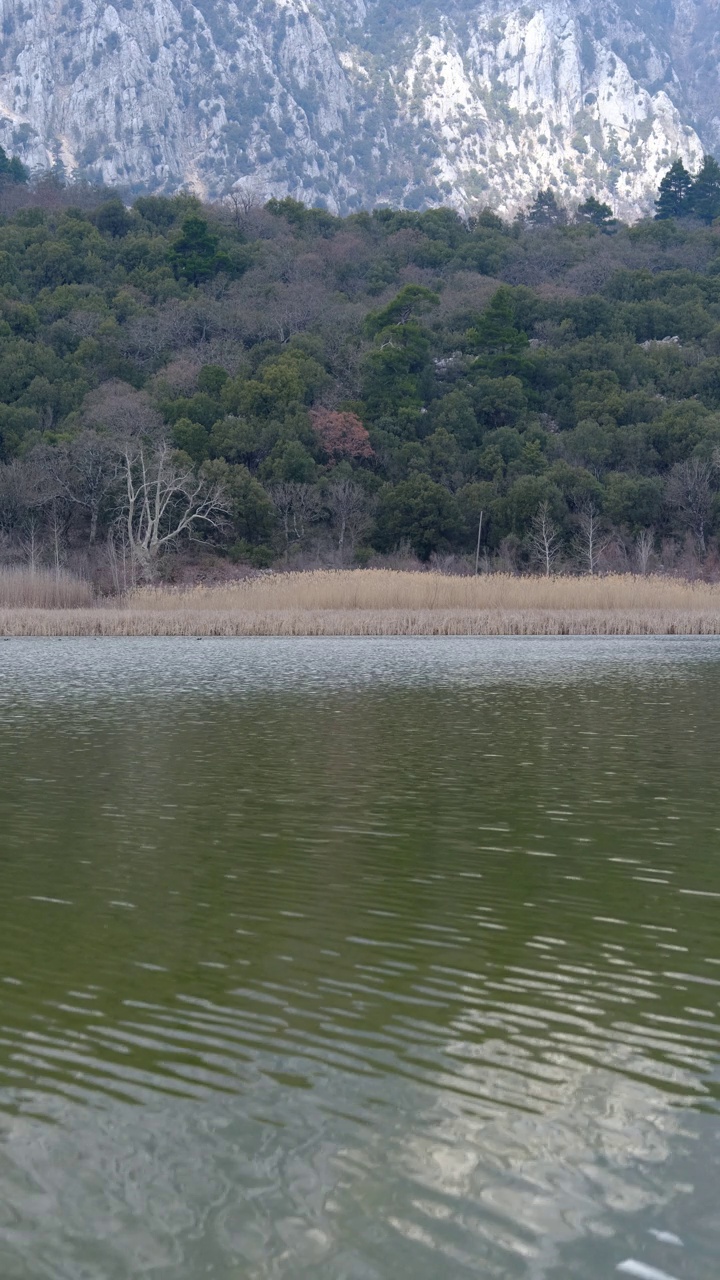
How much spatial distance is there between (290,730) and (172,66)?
192 m

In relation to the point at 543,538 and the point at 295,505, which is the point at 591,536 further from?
the point at 295,505

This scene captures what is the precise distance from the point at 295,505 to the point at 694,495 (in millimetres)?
16359

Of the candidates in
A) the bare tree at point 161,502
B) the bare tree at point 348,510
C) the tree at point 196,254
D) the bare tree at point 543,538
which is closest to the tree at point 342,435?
the bare tree at point 348,510

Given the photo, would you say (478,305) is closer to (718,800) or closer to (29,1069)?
(718,800)

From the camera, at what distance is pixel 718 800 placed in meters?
11.4

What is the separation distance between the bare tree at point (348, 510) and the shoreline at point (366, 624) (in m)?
22.3

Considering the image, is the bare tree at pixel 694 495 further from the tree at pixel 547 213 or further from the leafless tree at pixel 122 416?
the tree at pixel 547 213

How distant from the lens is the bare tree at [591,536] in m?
54.2

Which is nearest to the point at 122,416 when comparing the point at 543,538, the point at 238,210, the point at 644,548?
the point at 543,538

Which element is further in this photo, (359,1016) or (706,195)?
(706,195)

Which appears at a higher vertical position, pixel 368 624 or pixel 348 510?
pixel 348 510

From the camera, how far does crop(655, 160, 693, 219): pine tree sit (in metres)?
111

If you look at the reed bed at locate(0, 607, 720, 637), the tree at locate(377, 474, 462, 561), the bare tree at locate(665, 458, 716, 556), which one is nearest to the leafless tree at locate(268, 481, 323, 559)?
the tree at locate(377, 474, 462, 561)

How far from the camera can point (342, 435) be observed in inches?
2434
